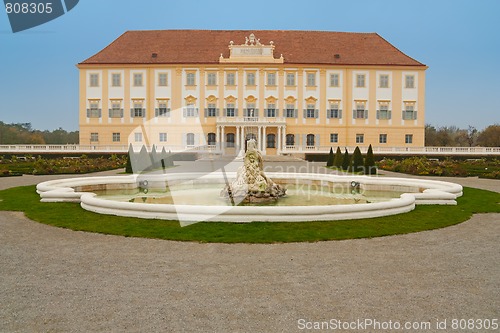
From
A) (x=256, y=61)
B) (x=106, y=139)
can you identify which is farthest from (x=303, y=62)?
(x=106, y=139)

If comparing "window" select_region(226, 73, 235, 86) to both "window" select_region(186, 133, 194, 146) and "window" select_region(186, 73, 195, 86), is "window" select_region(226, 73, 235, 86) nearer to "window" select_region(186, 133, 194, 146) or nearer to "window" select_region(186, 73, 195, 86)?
"window" select_region(186, 73, 195, 86)

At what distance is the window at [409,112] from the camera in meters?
43.8

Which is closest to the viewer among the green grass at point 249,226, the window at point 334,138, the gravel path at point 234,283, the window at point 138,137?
the gravel path at point 234,283

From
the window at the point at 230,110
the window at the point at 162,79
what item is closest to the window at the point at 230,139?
the window at the point at 230,110

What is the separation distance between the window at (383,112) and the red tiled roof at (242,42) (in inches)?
161

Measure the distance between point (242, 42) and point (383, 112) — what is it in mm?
15614

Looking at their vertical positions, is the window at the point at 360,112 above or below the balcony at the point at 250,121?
above

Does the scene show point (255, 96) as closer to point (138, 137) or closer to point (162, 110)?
point (162, 110)

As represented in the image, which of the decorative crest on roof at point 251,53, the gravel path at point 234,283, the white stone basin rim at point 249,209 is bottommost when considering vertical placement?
the gravel path at point 234,283

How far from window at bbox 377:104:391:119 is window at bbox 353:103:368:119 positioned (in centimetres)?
127

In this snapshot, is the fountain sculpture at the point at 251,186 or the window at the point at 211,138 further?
the window at the point at 211,138

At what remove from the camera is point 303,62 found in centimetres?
4344

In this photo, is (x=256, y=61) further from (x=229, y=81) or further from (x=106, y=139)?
(x=106, y=139)

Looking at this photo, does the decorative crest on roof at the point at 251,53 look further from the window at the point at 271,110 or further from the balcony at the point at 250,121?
the balcony at the point at 250,121
